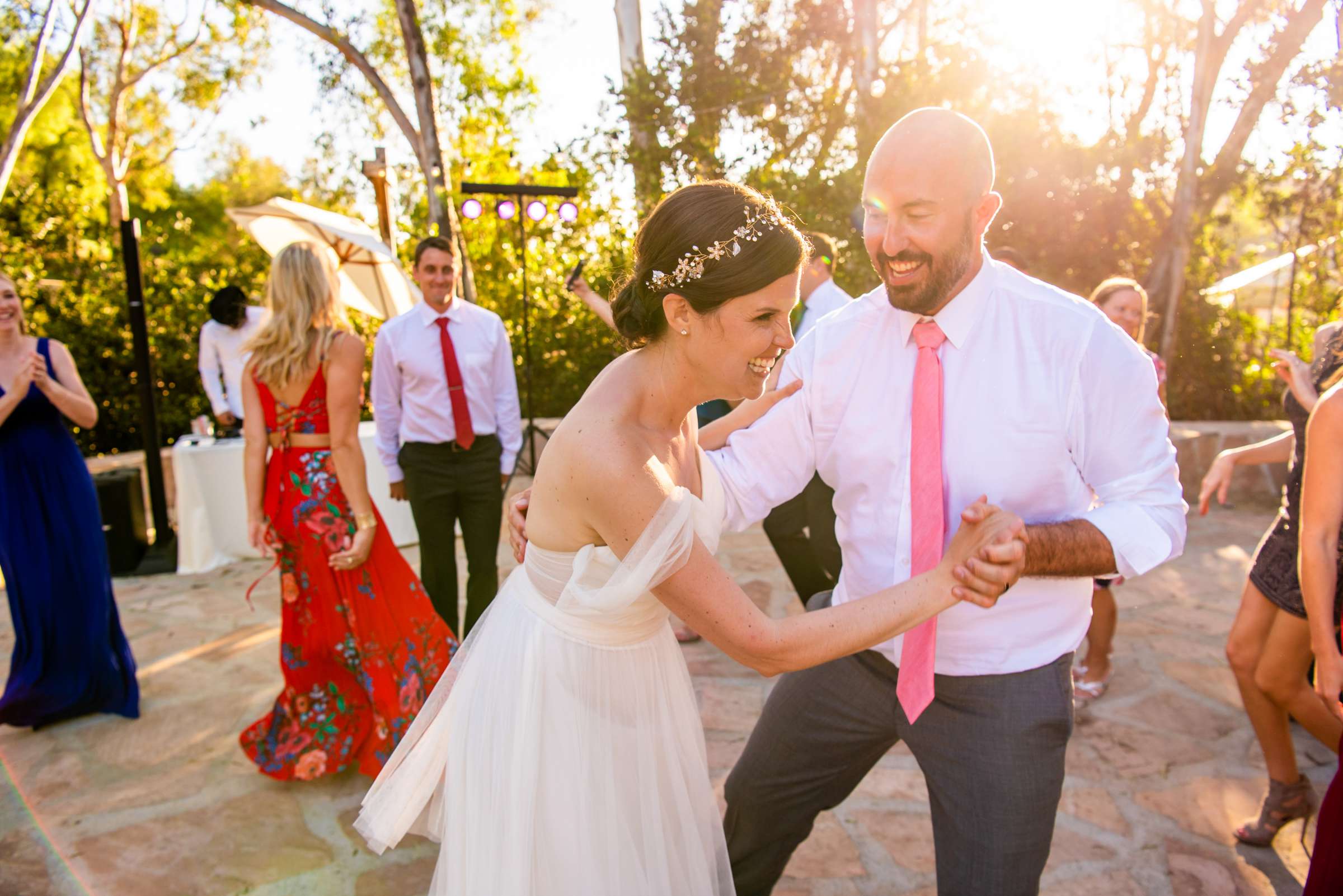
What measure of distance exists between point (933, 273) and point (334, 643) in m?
2.96

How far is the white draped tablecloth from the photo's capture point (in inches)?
272

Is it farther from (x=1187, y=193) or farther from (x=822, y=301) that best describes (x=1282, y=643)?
(x=1187, y=193)

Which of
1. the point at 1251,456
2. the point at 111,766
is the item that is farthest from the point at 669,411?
the point at 111,766

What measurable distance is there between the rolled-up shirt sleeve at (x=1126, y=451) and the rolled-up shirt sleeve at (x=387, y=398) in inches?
145

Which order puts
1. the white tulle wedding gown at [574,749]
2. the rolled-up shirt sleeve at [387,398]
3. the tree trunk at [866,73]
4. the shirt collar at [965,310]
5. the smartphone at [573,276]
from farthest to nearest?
1. the tree trunk at [866,73]
2. the rolled-up shirt sleeve at [387,398]
3. the smartphone at [573,276]
4. the shirt collar at [965,310]
5. the white tulle wedding gown at [574,749]

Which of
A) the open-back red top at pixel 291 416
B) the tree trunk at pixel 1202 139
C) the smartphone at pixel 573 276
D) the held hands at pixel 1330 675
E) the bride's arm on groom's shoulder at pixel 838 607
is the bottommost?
the held hands at pixel 1330 675

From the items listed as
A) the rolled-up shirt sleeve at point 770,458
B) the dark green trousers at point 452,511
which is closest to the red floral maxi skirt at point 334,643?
the dark green trousers at point 452,511

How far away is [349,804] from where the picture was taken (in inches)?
139

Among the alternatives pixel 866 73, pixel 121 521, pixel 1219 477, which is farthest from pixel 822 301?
pixel 866 73

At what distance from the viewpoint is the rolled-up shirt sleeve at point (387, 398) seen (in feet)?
15.7

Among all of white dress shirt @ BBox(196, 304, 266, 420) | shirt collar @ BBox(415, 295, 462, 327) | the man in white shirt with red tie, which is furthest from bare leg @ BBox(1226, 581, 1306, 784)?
white dress shirt @ BBox(196, 304, 266, 420)

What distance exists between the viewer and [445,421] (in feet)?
15.4

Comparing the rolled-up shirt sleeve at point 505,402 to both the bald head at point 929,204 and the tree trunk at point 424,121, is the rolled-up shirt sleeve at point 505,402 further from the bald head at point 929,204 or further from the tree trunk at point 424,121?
the tree trunk at point 424,121

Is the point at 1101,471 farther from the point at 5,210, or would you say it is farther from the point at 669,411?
the point at 5,210
